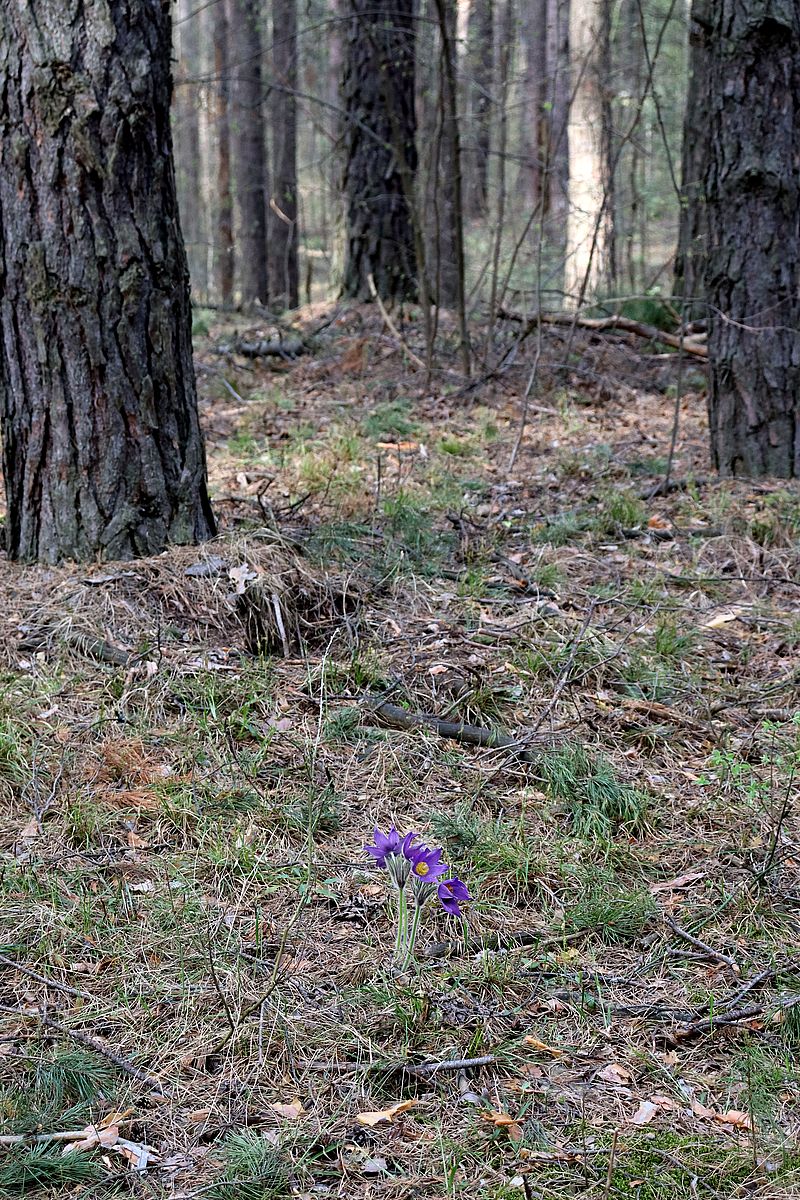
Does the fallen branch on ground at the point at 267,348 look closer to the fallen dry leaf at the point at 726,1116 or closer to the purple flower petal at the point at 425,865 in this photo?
the purple flower petal at the point at 425,865

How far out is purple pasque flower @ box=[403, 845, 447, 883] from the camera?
2.45 m

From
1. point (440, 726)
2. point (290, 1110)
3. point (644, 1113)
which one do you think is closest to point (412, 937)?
point (290, 1110)

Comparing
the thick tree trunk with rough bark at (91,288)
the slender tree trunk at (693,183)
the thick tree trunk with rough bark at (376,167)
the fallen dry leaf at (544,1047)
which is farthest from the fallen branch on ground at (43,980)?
the thick tree trunk with rough bark at (376,167)

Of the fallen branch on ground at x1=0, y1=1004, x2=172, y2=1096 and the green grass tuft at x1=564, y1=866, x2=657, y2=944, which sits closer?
the fallen branch on ground at x1=0, y1=1004, x2=172, y2=1096

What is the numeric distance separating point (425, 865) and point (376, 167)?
785cm

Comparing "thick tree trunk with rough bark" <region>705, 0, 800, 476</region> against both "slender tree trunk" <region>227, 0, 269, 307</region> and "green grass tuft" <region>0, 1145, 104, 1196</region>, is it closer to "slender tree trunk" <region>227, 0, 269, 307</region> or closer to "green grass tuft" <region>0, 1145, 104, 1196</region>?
"green grass tuft" <region>0, 1145, 104, 1196</region>

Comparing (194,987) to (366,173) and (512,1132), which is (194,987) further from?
(366,173)

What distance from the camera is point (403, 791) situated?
3.24 m

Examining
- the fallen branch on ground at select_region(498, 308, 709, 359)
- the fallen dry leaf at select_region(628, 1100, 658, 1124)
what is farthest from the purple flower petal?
the fallen branch on ground at select_region(498, 308, 709, 359)

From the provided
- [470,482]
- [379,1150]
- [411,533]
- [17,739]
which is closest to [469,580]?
[411,533]

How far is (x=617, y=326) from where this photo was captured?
332 inches

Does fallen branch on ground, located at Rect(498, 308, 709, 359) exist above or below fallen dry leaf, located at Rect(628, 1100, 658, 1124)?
above

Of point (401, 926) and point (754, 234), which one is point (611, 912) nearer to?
point (401, 926)

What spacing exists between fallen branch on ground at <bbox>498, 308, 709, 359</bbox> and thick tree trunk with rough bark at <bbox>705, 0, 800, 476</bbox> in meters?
2.18
